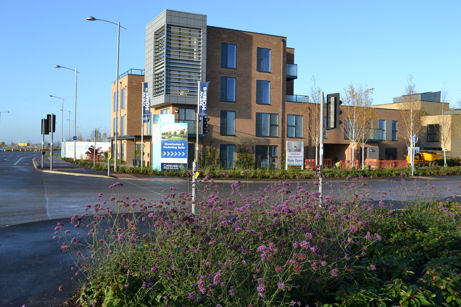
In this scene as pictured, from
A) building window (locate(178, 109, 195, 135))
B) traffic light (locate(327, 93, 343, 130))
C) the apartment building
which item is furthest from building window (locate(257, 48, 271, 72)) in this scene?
traffic light (locate(327, 93, 343, 130))

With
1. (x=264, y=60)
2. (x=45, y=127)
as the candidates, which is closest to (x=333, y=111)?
(x=264, y=60)

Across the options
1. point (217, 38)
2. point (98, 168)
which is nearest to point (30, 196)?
point (98, 168)

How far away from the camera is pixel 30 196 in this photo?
50.8 feet

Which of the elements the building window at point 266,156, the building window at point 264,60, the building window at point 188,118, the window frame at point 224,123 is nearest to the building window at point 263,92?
the building window at point 264,60

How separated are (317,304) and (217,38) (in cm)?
3188

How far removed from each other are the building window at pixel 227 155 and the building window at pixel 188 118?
9.72ft

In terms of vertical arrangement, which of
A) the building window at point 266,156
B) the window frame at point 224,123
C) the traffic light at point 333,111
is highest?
the window frame at point 224,123

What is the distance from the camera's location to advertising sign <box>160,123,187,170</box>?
28.3m

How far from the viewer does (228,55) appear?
34.6m

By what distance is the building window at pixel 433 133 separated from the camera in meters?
50.7

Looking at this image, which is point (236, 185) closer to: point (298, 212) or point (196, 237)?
point (298, 212)

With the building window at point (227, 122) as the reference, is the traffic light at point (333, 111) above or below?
below

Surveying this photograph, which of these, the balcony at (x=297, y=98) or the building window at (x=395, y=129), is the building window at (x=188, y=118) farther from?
the building window at (x=395, y=129)

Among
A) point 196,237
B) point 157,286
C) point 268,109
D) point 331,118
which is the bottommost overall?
point 157,286
